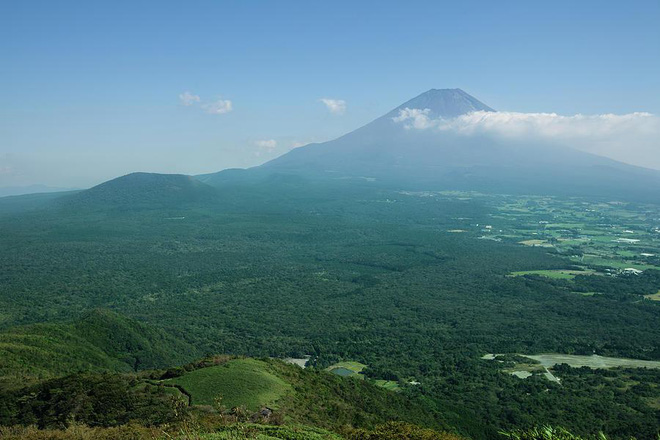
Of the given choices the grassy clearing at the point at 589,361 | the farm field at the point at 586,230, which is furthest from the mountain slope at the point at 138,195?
the grassy clearing at the point at 589,361

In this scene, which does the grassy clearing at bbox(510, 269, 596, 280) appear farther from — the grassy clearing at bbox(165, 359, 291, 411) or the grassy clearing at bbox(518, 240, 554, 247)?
the grassy clearing at bbox(165, 359, 291, 411)

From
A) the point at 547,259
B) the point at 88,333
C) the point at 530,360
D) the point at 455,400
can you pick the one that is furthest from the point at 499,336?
the point at 547,259

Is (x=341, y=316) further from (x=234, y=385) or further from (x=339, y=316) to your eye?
(x=234, y=385)

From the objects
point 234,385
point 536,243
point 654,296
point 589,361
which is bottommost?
point 654,296

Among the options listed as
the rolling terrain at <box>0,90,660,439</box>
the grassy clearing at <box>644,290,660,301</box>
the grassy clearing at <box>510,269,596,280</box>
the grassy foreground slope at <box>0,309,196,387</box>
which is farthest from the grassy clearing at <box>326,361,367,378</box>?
the grassy clearing at <box>644,290,660,301</box>

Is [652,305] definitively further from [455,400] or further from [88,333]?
[88,333]

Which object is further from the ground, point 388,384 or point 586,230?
point 388,384

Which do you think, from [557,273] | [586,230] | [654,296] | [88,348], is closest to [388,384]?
[88,348]
